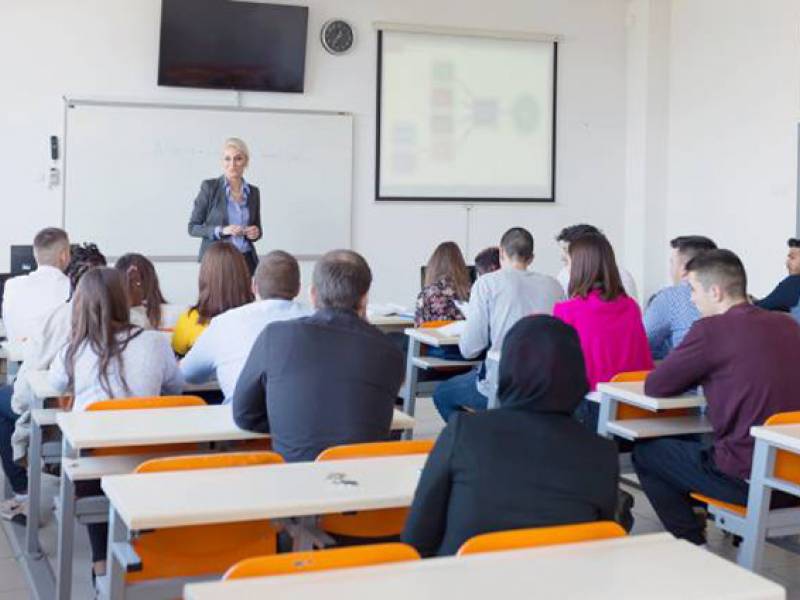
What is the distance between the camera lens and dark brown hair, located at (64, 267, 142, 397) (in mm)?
3711

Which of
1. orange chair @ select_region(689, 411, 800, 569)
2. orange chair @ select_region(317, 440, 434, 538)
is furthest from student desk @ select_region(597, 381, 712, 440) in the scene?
orange chair @ select_region(317, 440, 434, 538)

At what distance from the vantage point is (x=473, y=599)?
1853mm

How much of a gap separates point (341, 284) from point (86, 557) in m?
1.77

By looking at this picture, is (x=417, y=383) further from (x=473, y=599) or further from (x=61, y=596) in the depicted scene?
(x=473, y=599)

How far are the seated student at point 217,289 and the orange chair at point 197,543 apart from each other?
1.99m

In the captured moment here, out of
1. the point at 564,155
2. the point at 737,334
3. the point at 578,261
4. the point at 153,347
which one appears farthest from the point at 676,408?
the point at 564,155

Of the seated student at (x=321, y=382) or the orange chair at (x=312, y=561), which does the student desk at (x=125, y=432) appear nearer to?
the seated student at (x=321, y=382)

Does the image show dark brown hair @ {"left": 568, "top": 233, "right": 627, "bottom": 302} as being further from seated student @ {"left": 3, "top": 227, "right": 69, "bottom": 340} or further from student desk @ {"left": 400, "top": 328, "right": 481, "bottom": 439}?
seated student @ {"left": 3, "top": 227, "right": 69, "bottom": 340}

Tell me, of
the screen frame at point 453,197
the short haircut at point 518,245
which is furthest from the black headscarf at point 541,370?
the screen frame at point 453,197

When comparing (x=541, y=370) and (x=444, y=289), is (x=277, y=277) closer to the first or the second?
(x=541, y=370)

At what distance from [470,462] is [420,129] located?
24.7 feet

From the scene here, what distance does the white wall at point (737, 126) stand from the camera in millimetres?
8656

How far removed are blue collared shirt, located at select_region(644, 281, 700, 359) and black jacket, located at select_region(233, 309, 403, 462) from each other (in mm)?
2146

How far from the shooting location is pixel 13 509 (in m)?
4.78
